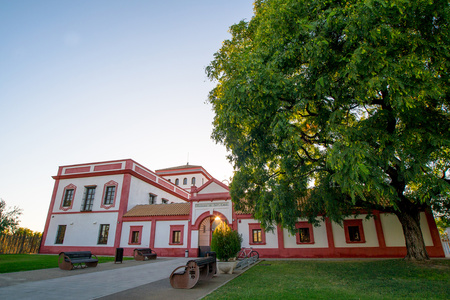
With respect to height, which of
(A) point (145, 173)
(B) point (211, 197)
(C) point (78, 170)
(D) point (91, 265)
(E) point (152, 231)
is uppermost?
(C) point (78, 170)

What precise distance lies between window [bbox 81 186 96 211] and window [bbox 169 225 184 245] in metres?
9.18

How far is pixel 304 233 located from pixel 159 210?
12.6 m

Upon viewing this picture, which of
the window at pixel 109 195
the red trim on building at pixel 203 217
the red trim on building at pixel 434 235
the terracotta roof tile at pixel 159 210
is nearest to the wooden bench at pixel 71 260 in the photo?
the red trim on building at pixel 203 217

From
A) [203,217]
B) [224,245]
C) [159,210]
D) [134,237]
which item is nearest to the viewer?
[224,245]

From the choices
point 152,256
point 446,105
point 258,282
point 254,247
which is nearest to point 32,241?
point 152,256

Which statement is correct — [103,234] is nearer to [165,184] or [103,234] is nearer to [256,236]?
[165,184]

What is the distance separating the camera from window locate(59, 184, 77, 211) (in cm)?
2367

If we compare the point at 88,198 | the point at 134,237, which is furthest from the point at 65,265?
the point at 88,198

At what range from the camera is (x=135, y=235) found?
2112 cm

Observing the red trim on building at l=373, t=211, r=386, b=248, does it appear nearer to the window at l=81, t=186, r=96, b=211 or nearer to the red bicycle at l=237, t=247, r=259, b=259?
the red bicycle at l=237, t=247, r=259, b=259

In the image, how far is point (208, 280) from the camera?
8.34 m

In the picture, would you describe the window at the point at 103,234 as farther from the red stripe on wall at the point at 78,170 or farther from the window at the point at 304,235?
the window at the point at 304,235

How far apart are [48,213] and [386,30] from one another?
30153 mm

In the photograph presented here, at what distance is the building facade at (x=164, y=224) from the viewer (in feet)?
53.5
